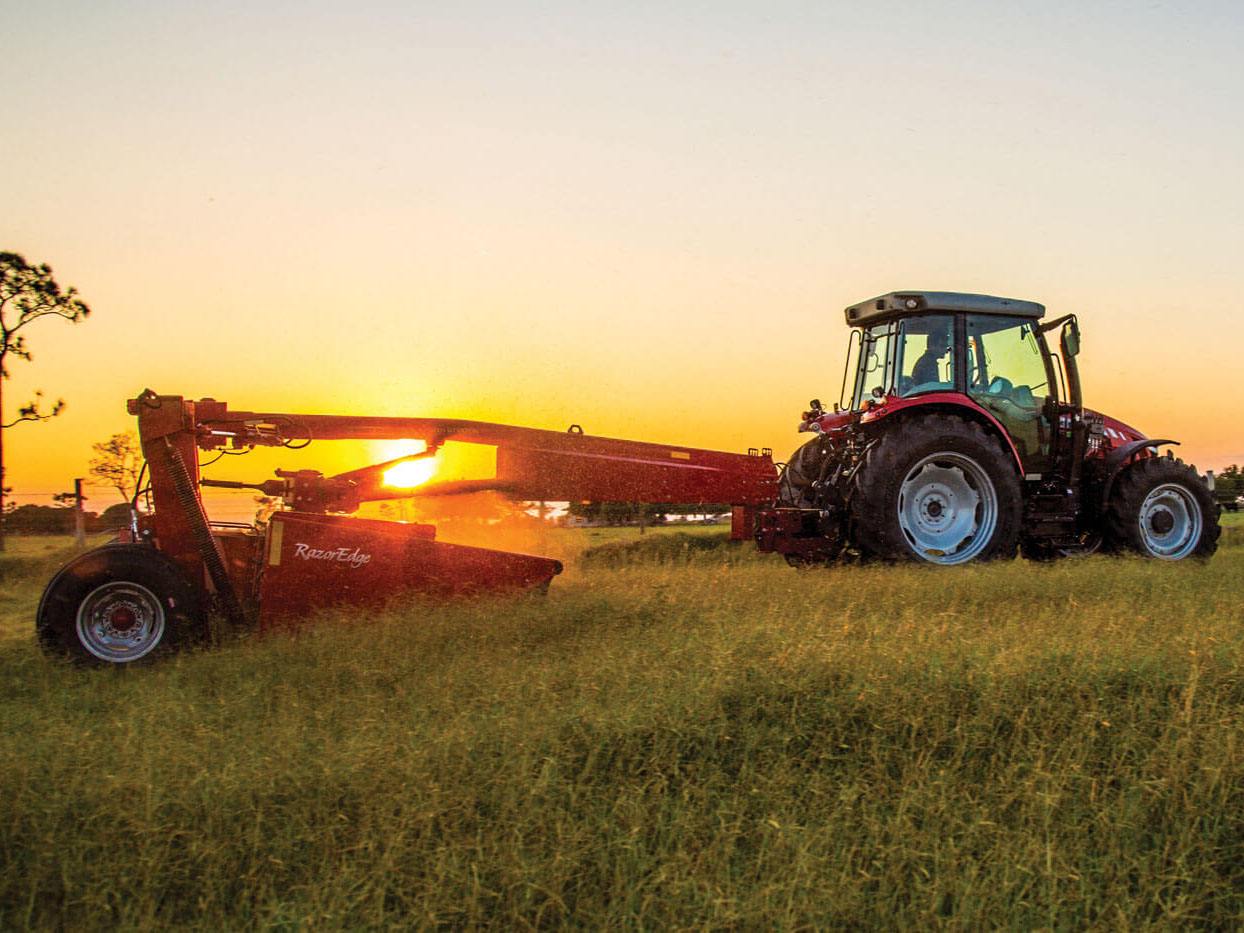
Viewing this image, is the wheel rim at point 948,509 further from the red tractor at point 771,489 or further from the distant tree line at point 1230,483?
the distant tree line at point 1230,483

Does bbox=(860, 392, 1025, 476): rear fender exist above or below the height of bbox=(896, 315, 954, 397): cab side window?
below

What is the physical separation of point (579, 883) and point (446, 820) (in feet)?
1.69

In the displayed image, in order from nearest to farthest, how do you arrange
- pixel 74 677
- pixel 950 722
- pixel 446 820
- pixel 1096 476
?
pixel 446 820
pixel 950 722
pixel 74 677
pixel 1096 476

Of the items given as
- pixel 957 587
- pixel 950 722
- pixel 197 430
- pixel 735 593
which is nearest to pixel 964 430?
pixel 957 587

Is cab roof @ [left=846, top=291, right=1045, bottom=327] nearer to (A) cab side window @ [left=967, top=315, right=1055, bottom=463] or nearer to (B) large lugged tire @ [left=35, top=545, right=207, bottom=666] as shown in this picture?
(A) cab side window @ [left=967, top=315, right=1055, bottom=463]

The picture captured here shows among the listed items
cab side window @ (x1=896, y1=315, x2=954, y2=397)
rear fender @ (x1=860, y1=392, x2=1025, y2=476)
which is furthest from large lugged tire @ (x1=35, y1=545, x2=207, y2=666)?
cab side window @ (x1=896, y1=315, x2=954, y2=397)

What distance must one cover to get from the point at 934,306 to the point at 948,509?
68.1 inches

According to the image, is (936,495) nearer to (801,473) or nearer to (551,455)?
(801,473)

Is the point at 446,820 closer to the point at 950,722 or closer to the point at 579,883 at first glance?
the point at 579,883

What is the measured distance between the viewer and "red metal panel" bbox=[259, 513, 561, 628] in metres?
6.07

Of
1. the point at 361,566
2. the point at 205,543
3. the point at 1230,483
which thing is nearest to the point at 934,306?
the point at 361,566

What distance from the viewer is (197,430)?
645cm

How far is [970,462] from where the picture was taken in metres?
7.75

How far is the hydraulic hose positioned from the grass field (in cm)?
99
